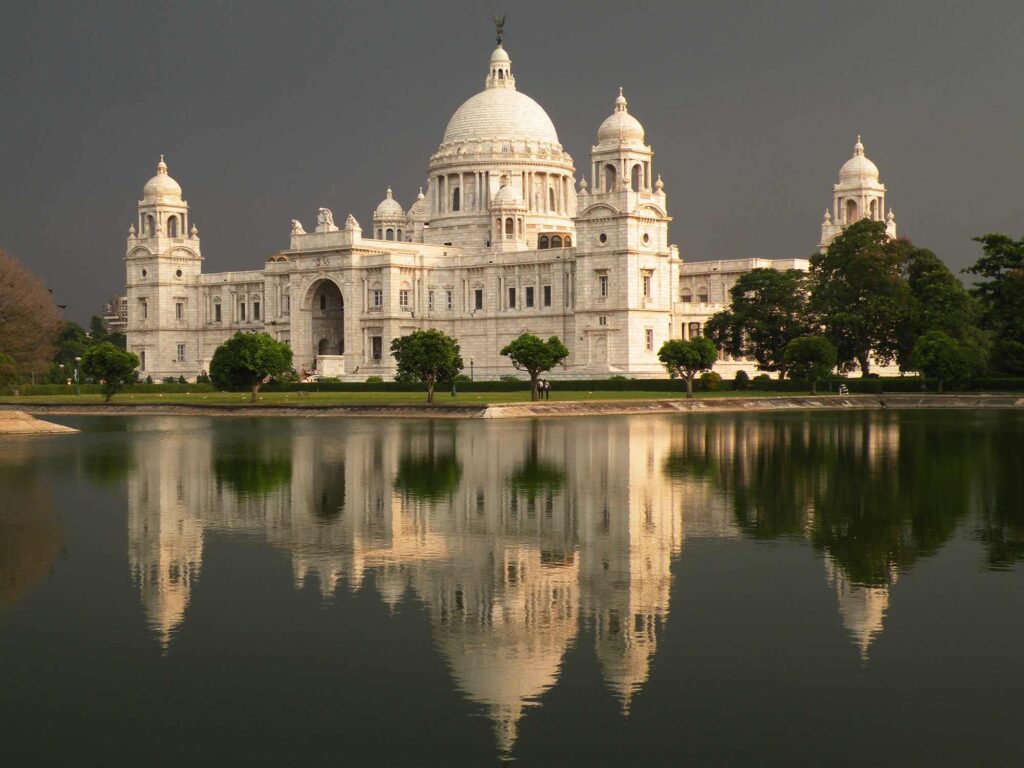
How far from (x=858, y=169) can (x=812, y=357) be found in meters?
32.5

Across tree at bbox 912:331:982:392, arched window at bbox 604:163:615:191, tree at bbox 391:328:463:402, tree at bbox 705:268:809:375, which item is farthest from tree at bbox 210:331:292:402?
arched window at bbox 604:163:615:191

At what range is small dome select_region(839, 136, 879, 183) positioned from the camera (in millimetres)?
100938

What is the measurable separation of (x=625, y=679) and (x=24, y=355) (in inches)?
2994

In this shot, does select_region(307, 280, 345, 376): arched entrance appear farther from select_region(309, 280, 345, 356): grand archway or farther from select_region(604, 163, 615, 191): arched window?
select_region(604, 163, 615, 191): arched window

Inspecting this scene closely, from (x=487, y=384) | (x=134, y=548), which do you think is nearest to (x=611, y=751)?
(x=134, y=548)

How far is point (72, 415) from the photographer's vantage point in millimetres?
64125

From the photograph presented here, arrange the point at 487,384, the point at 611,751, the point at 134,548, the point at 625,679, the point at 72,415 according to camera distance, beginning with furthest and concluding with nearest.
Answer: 1. the point at 487,384
2. the point at 72,415
3. the point at 134,548
4. the point at 625,679
5. the point at 611,751

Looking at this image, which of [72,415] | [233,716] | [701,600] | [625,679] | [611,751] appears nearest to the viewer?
[611,751]

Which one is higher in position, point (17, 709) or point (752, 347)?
point (752, 347)

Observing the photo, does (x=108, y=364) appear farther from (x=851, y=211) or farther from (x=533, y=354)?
(x=851, y=211)

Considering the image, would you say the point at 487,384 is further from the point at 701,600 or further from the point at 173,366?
the point at 701,600

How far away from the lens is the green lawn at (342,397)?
66.6 meters

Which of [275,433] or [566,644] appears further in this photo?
[275,433]

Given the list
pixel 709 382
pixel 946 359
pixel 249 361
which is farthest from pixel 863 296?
pixel 249 361
